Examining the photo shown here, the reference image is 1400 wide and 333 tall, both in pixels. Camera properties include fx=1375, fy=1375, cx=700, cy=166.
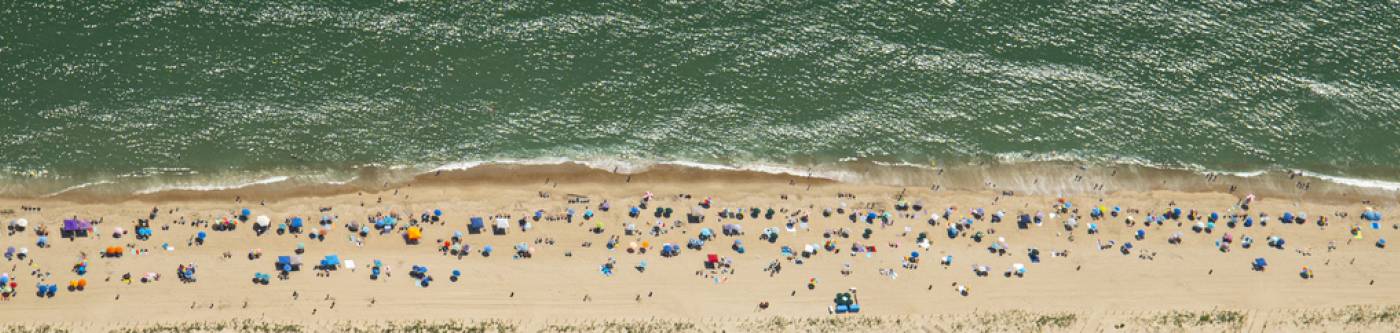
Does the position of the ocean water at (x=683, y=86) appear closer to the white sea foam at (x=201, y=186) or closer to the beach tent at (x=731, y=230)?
the white sea foam at (x=201, y=186)

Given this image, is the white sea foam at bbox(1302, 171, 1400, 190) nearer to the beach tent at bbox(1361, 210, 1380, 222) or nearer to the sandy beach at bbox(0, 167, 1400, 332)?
the beach tent at bbox(1361, 210, 1380, 222)

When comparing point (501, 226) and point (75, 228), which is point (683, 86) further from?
point (75, 228)

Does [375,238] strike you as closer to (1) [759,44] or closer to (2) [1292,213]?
(1) [759,44]

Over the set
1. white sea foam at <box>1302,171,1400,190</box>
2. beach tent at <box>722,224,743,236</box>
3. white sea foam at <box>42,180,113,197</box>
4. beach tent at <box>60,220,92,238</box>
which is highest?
white sea foam at <box>42,180,113,197</box>

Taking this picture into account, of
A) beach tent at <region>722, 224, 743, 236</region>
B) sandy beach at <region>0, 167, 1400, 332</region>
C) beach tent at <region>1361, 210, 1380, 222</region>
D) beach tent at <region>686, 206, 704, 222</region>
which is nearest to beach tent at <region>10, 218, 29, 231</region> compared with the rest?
sandy beach at <region>0, 167, 1400, 332</region>

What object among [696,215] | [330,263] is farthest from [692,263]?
[330,263]

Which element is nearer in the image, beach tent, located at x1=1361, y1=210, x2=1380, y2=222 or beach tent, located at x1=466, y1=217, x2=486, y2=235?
beach tent, located at x1=466, y1=217, x2=486, y2=235
